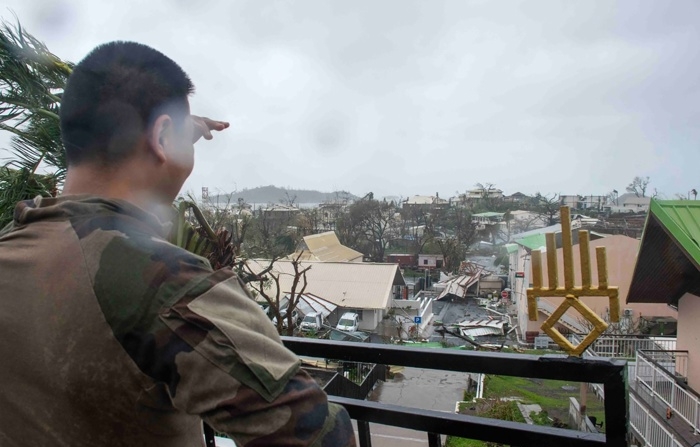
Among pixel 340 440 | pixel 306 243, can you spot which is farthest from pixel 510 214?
pixel 340 440

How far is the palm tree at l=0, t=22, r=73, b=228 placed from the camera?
112 inches

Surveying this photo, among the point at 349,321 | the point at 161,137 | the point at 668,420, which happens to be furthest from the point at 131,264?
the point at 349,321

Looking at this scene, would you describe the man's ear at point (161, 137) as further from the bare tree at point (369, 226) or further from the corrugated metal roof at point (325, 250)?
the bare tree at point (369, 226)

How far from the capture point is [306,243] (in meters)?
10.2

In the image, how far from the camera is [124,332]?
442mm

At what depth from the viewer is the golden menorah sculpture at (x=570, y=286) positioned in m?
0.82

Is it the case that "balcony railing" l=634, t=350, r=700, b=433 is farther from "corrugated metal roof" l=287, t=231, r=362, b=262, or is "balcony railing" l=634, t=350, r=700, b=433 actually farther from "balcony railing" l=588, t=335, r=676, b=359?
"corrugated metal roof" l=287, t=231, r=362, b=262

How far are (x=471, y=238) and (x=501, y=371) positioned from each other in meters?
13.5

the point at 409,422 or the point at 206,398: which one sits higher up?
the point at 206,398

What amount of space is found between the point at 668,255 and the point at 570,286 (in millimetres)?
4376

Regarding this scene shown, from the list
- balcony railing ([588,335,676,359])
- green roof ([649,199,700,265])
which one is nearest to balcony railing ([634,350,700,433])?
balcony railing ([588,335,676,359])

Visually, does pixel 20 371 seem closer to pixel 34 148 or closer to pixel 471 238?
pixel 34 148

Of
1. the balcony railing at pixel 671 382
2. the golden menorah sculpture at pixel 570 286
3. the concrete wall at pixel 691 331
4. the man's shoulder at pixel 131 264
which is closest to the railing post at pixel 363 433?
the golden menorah sculpture at pixel 570 286

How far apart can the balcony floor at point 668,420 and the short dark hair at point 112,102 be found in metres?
4.66
